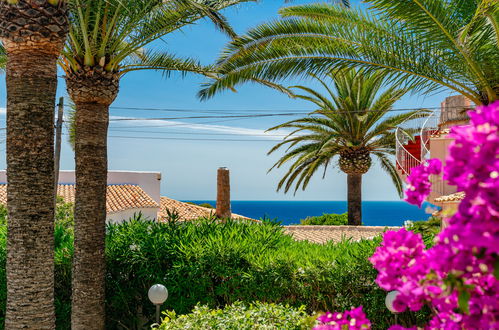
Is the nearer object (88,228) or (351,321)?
(351,321)

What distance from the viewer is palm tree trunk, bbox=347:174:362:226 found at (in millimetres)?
19422

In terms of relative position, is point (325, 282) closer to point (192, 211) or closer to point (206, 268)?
point (206, 268)

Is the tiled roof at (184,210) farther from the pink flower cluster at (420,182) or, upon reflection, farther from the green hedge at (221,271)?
the pink flower cluster at (420,182)

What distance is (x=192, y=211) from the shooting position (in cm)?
2695

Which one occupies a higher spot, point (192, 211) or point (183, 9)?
point (183, 9)

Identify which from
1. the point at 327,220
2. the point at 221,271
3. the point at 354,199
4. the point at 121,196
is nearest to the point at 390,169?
the point at 354,199

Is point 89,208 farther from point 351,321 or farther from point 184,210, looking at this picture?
point 184,210

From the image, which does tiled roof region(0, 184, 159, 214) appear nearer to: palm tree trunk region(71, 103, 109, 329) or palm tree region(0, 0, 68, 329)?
palm tree trunk region(71, 103, 109, 329)

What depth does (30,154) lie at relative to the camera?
530 centimetres

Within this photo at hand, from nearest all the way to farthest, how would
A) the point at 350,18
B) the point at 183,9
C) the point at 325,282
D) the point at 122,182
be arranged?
1. the point at 325,282
2. the point at 183,9
3. the point at 350,18
4. the point at 122,182

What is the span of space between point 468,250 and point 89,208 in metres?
6.17

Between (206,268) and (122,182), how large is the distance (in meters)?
18.2

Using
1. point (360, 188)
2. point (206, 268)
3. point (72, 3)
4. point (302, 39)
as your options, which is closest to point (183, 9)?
point (72, 3)

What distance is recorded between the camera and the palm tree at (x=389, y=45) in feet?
23.7
